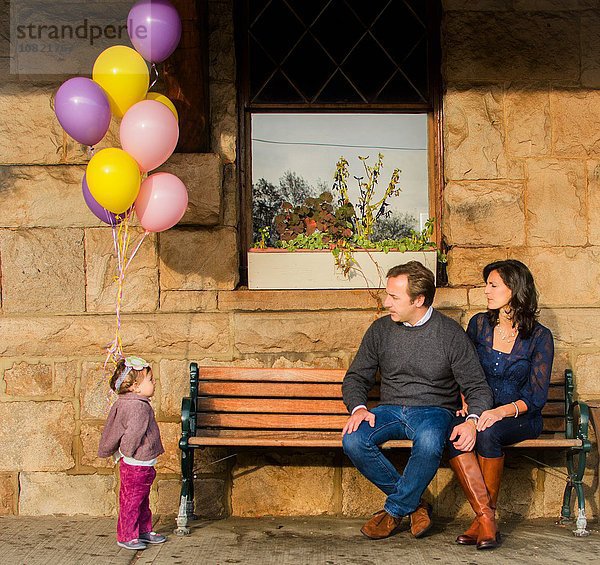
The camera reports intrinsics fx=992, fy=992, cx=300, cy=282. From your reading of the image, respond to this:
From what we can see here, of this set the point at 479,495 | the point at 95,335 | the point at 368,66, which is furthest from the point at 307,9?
the point at 479,495

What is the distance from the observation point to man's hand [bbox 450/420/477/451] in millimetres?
4762

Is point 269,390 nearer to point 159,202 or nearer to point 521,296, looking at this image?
point 159,202

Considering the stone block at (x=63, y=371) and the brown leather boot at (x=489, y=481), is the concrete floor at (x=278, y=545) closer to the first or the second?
the brown leather boot at (x=489, y=481)

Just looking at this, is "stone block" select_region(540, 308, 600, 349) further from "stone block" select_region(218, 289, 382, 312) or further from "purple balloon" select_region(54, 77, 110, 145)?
"purple balloon" select_region(54, 77, 110, 145)

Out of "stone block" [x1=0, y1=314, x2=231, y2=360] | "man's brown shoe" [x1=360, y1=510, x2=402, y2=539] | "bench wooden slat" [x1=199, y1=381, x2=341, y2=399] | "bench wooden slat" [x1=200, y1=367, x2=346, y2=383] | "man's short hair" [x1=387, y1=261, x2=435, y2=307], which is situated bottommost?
"man's brown shoe" [x1=360, y1=510, x2=402, y2=539]

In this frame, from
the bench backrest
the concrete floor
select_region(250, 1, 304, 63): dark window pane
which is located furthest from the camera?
select_region(250, 1, 304, 63): dark window pane

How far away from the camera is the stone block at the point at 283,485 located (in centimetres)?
558

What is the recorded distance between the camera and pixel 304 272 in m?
5.70

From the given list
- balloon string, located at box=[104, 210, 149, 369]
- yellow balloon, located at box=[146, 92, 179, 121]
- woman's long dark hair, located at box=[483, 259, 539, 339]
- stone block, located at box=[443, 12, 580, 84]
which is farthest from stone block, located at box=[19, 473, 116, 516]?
stone block, located at box=[443, 12, 580, 84]

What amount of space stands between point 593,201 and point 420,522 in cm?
217

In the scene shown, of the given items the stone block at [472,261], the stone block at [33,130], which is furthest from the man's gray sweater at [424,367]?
the stone block at [33,130]

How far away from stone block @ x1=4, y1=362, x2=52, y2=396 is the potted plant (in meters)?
1.26

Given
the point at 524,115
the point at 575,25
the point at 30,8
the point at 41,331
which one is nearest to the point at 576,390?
the point at 524,115

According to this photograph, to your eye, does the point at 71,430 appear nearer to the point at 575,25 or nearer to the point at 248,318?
the point at 248,318
